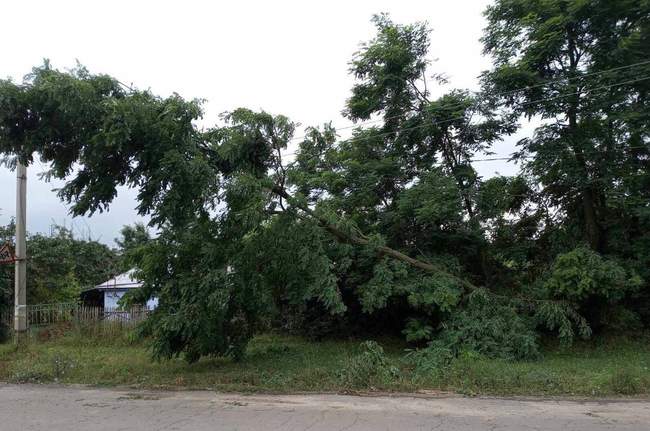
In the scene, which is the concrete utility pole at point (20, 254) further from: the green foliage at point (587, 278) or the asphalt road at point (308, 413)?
the green foliage at point (587, 278)

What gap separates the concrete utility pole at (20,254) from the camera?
14961 millimetres

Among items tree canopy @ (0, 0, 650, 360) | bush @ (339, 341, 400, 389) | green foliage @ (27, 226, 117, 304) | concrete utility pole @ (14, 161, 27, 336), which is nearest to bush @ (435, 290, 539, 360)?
tree canopy @ (0, 0, 650, 360)

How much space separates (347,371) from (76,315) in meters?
13.0

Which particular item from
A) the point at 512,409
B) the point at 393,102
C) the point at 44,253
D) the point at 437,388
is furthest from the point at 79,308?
the point at 512,409

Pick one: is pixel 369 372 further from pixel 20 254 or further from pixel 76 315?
pixel 76 315

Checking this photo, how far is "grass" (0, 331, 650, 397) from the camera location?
9578 millimetres

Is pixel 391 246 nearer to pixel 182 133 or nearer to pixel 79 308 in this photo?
pixel 182 133

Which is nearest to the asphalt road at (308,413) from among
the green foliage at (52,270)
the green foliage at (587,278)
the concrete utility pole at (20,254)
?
the green foliage at (587,278)

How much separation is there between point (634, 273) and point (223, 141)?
34.3 feet

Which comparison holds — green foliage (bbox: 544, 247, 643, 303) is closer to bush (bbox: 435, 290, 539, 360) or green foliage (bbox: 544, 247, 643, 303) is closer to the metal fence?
bush (bbox: 435, 290, 539, 360)

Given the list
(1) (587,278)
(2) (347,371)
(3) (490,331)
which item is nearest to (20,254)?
(2) (347,371)

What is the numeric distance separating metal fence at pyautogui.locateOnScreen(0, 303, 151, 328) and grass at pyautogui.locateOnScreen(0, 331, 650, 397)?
2.66 m

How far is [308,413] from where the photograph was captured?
7.97 meters

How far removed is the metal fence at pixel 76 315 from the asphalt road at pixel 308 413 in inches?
360
